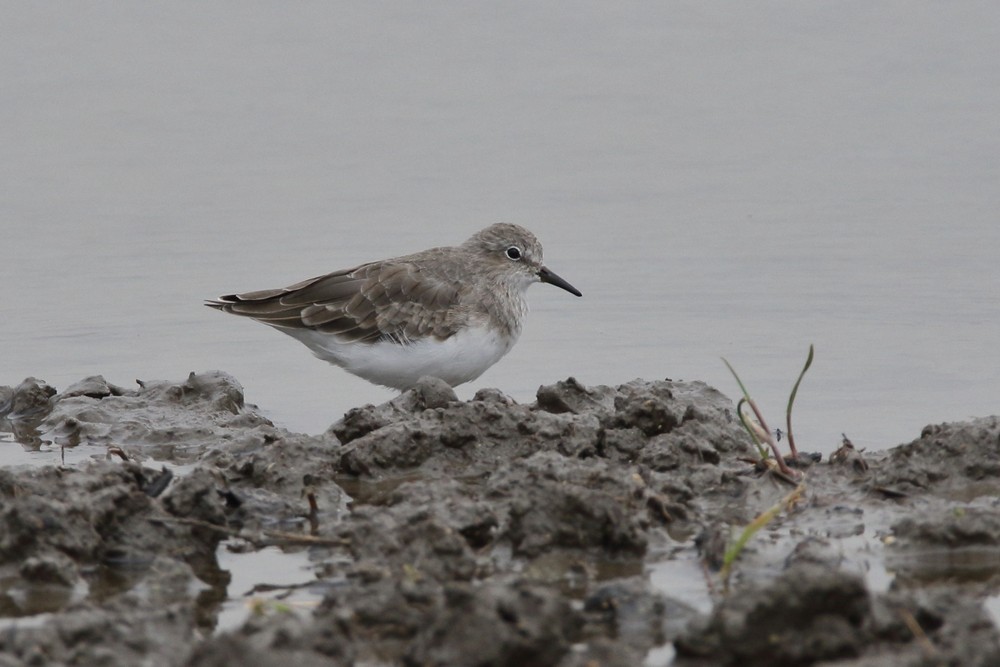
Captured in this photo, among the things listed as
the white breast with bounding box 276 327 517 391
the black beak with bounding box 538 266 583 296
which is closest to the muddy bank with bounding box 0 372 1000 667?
the white breast with bounding box 276 327 517 391

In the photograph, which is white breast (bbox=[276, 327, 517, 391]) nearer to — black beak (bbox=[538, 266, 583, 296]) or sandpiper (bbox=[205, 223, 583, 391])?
sandpiper (bbox=[205, 223, 583, 391])

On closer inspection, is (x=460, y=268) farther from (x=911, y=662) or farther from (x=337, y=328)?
(x=911, y=662)

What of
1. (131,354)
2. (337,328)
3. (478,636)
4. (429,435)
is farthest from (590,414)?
(131,354)

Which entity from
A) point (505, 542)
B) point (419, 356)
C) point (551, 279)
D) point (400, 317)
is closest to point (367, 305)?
point (400, 317)

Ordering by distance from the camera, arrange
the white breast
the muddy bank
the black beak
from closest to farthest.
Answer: the muddy bank < the white breast < the black beak

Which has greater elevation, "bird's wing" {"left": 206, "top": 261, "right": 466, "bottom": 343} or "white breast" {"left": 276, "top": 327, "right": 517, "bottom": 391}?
"bird's wing" {"left": 206, "top": 261, "right": 466, "bottom": 343}

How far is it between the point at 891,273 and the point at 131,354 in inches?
215

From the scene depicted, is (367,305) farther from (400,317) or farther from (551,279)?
(551,279)

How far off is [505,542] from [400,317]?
145 inches

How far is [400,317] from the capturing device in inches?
352

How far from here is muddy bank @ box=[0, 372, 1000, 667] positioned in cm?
411

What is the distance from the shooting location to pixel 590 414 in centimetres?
705

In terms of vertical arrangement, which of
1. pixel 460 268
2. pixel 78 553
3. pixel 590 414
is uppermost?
pixel 460 268

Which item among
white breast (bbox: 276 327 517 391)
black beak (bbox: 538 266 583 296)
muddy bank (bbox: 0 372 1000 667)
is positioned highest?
black beak (bbox: 538 266 583 296)
